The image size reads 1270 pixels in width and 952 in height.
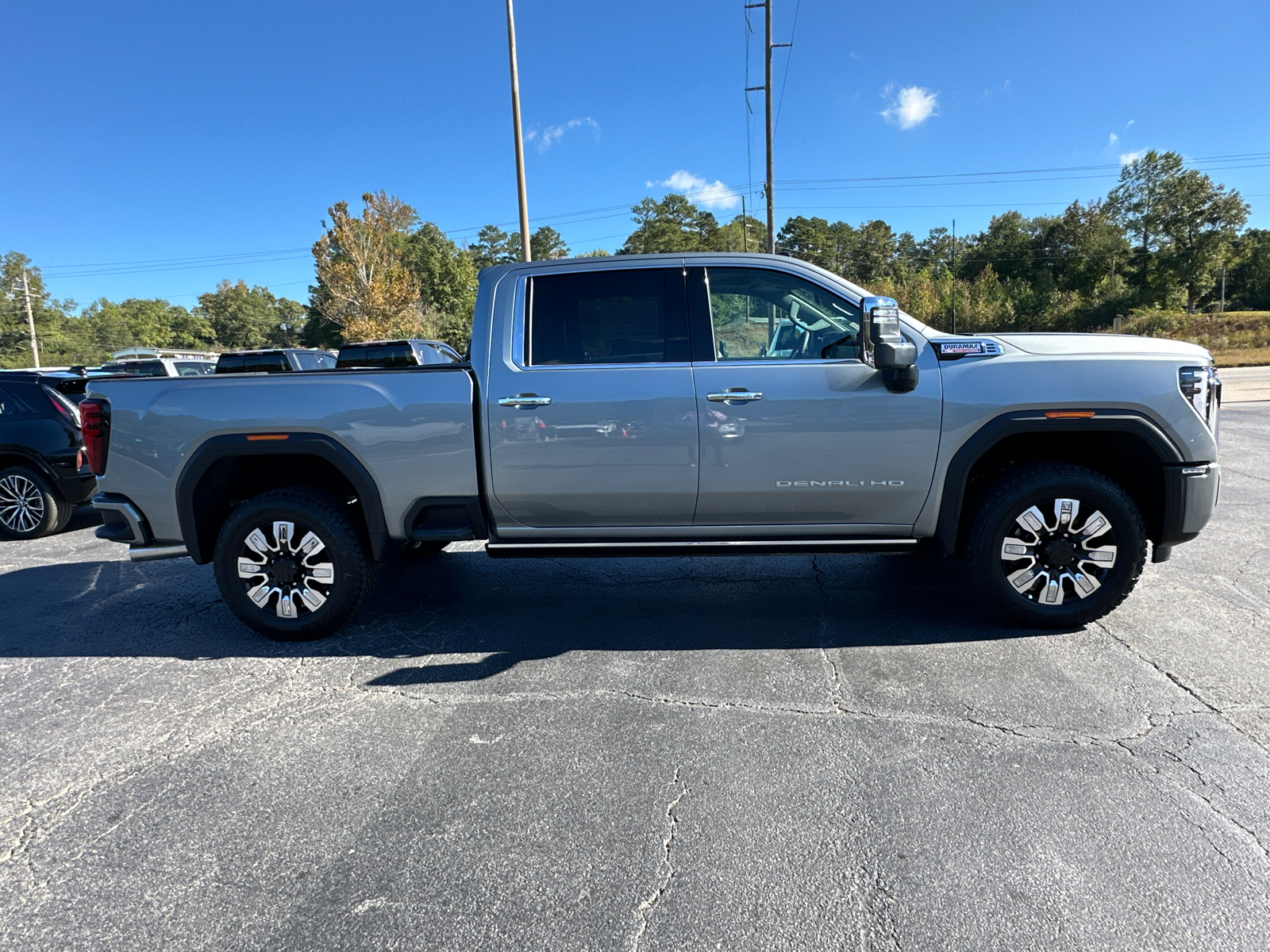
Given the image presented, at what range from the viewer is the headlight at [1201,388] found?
3.65 metres

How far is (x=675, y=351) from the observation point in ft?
12.8

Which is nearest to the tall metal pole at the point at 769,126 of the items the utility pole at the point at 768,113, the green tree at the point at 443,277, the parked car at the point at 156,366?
the utility pole at the point at 768,113

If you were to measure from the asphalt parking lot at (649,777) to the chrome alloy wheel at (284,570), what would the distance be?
0.28 metres

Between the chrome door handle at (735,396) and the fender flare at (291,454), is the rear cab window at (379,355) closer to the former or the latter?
the fender flare at (291,454)

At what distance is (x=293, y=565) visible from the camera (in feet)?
13.2

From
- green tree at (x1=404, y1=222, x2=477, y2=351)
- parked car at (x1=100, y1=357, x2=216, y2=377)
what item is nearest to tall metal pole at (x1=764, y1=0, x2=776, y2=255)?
parked car at (x1=100, y1=357, x2=216, y2=377)

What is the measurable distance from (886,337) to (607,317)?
1.47 meters

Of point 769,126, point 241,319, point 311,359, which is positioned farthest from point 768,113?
point 241,319

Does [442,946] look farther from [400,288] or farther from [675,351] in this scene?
[400,288]

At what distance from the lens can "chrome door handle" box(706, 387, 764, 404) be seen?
3.72 meters

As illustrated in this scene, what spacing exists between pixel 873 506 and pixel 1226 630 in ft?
6.69

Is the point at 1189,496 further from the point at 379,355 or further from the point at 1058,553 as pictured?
the point at 379,355

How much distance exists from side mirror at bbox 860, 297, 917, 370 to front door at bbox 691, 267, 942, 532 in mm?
206

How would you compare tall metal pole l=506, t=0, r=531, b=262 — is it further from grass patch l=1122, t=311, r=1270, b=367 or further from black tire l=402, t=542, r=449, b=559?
grass patch l=1122, t=311, r=1270, b=367
